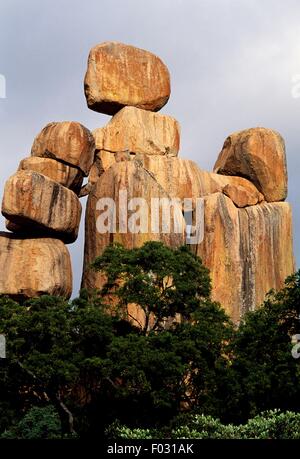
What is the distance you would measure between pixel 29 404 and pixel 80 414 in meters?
1.28

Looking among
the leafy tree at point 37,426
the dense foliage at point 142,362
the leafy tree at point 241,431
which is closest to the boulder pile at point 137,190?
the dense foliage at point 142,362

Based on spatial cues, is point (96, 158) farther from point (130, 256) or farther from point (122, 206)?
point (130, 256)

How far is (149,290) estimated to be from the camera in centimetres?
2983

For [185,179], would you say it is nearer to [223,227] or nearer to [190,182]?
[190,182]

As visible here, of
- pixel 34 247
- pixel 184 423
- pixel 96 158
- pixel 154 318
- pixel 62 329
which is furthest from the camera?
pixel 96 158

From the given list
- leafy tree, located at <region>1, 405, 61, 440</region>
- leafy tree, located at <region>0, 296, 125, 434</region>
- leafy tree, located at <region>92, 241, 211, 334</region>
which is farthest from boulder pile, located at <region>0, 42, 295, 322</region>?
leafy tree, located at <region>1, 405, 61, 440</region>

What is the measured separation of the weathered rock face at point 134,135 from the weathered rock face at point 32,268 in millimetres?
4626

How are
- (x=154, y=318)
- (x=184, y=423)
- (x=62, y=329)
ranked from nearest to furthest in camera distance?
1. (x=184, y=423)
2. (x=62, y=329)
3. (x=154, y=318)

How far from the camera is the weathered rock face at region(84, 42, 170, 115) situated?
3884cm

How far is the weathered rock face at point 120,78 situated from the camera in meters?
38.8

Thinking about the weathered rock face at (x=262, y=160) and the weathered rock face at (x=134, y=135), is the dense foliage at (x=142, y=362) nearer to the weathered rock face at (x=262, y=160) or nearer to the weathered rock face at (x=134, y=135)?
the weathered rock face at (x=134, y=135)

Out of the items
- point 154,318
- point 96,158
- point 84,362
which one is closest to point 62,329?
point 84,362

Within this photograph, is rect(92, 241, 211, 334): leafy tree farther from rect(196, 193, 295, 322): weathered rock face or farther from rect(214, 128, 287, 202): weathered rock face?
rect(214, 128, 287, 202): weathered rock face

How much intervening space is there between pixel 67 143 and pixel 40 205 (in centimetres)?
265
